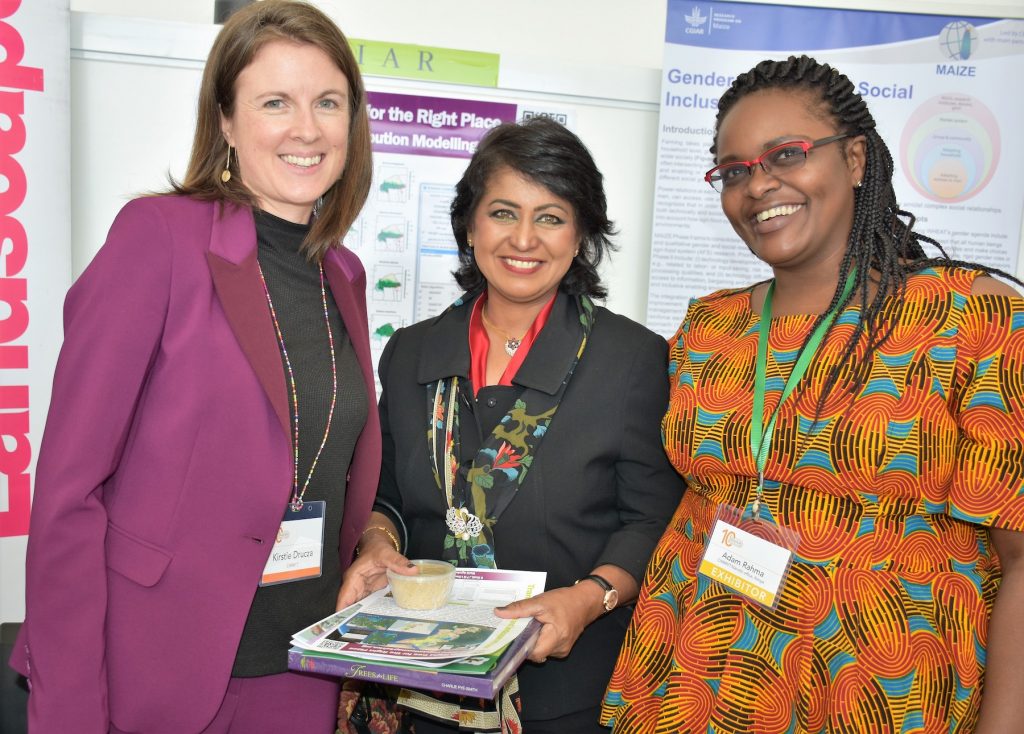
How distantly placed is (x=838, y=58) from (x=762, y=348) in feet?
8.29

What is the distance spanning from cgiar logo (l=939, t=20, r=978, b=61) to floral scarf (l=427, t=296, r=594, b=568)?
2.83 metres

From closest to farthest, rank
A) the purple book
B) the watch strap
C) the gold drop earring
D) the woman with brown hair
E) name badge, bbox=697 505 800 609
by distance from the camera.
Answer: the purple book < the woman with brown hair < name badge, bbox=697 505 800 609 < the gold drop earring < the watch strap

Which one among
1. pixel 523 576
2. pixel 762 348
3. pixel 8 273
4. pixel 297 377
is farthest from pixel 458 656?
pixel 8 273

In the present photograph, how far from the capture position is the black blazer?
1.88 m

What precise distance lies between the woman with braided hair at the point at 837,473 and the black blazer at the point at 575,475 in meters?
0.15

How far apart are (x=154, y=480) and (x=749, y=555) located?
1.14 meters

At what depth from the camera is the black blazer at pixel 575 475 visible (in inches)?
73.9

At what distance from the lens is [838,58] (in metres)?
3.59

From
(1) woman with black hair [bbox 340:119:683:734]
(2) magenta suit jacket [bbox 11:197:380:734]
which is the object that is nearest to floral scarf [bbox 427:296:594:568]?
(1) woman with black hair [bbox 340:119:683:734]

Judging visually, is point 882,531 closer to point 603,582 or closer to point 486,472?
point 603,582

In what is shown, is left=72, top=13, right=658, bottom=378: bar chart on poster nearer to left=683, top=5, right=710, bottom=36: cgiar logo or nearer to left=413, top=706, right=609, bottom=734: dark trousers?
left=683, top=5, right=710, bottom=36: cgiar logo

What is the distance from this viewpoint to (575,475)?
6.17ft

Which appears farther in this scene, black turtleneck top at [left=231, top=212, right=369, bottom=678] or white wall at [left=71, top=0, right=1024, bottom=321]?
white wall at [left=71, top=0, right=1024, bottom=321]

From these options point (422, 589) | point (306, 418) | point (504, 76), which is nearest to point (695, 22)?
point (504, 76)
